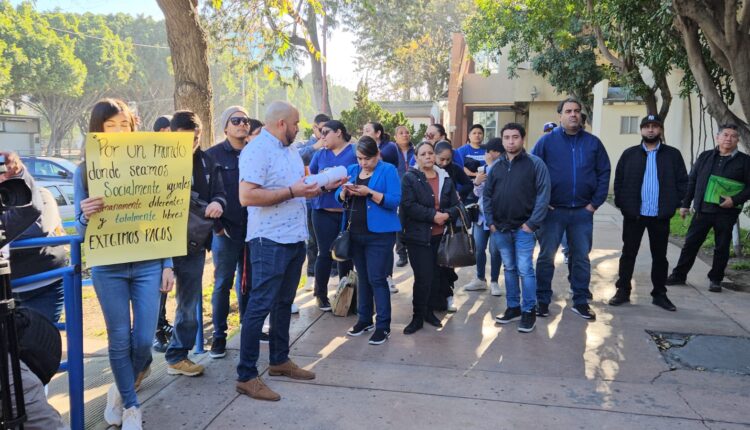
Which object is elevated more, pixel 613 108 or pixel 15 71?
pixel 15 71

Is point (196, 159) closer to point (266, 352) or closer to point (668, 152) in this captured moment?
point (266, 352)

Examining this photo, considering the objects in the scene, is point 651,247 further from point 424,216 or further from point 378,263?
point 378,263

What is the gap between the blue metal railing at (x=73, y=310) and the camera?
114 inches

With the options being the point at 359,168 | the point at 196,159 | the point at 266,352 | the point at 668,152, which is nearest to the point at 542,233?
the point at 668,152

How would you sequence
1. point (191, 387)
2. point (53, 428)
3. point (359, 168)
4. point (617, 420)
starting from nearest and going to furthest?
point (53, 428)
point (617, 420)
point (191, 387)
point (359, 168)

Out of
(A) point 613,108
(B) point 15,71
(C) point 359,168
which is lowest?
(C) point 359,168

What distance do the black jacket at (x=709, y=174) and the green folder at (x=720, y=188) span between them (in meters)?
0.04

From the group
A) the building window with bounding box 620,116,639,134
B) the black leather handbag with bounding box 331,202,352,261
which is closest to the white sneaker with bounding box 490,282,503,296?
the black leather handbag with bounding box 331,202,352,261

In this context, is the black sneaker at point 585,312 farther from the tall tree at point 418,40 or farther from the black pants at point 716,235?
the tall tree at point 418,40

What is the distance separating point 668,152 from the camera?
5656 millimetres

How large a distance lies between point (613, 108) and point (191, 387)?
706 inches

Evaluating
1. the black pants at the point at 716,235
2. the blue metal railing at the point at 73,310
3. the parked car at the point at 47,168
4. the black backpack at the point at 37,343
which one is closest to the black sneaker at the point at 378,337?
the blue metal railing at the point at 73,310

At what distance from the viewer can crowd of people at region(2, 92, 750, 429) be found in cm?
335

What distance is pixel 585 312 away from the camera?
549 centimetres
